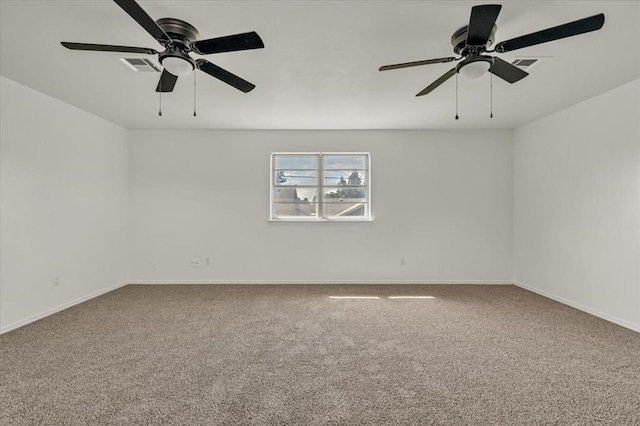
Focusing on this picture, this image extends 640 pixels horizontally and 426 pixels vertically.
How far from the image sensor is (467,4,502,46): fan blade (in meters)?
1.64

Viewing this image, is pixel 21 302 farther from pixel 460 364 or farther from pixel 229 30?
pixel 460 364

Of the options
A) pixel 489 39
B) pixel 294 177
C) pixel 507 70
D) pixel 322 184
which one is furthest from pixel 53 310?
pixel 507 70

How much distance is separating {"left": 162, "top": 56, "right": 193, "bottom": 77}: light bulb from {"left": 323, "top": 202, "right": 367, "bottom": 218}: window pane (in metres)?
3.35

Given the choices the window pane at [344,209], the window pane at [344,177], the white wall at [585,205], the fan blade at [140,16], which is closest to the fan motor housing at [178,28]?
the fan blade at [140,16]

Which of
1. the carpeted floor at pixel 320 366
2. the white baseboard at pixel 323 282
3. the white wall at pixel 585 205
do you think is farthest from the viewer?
the white baseboard at pixel 323 282

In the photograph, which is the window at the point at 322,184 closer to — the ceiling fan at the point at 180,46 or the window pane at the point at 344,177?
the window pane at the point at 344,177

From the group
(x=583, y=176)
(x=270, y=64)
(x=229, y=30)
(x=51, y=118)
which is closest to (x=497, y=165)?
(x=583, y=176)

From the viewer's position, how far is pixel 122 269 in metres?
4.92

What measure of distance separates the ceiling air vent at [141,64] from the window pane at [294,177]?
2.61 m

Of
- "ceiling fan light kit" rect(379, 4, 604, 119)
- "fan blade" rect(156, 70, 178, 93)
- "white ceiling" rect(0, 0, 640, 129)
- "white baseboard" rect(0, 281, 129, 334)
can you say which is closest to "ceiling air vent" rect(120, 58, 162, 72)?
"white ceiling" rect(0, 0, 640, 129)

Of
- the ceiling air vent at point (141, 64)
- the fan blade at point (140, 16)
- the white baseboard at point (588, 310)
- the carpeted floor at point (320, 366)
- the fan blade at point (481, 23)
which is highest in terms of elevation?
the ceiling air vent at point (141, 64)

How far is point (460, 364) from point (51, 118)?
5.10 m

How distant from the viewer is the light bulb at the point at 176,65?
6.98ft

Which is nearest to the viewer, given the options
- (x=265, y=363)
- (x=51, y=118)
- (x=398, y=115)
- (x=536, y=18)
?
(x=536, y=18)
